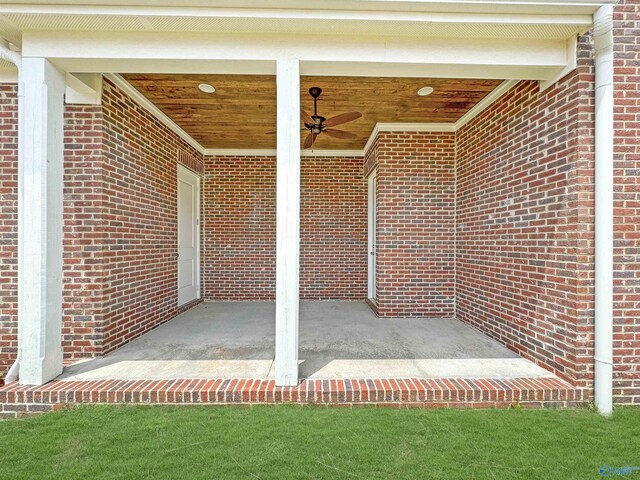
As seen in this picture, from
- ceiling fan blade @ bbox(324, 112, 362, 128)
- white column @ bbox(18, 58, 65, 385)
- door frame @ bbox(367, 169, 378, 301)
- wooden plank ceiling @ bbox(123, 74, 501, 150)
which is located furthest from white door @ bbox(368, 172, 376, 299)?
white column @ bbox(18, 58, 65, 385)

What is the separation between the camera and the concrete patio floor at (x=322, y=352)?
2725mm

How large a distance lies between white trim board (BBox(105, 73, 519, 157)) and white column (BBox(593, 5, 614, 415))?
916mm

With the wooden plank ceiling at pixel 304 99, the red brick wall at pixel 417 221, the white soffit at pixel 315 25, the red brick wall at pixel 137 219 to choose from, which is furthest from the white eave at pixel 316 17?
the red brick wall at pixel 417 221

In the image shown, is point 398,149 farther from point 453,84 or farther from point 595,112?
point 595,112

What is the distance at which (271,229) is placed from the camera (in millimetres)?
6109

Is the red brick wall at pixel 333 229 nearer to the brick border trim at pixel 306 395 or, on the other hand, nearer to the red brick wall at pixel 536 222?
the red brick wall at pixel 536 222

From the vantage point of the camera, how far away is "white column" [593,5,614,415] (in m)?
2.38

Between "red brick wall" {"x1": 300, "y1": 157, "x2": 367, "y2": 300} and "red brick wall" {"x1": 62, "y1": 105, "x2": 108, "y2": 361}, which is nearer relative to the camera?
"red brick wall" {"x1": 62, "y1": 105, "x2": 108, "y2": 361}

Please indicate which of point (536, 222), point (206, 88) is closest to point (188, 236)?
point (206, 88)

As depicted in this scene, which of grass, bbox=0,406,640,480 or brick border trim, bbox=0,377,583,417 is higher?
brick border trim, bbox=0,377,583,417

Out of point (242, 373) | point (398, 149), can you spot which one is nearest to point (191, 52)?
point (242, 373)

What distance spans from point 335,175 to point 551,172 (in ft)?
12.5

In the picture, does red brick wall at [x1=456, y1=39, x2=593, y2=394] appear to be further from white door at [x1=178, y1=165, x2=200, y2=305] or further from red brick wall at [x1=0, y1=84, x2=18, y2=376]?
red brick wall at [x1=0, y1=84, x2=18, y2=376]

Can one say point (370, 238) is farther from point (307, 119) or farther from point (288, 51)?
point (288, 51)
